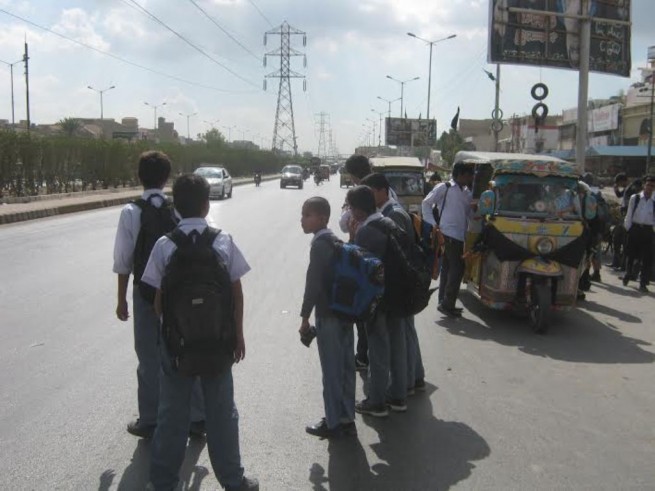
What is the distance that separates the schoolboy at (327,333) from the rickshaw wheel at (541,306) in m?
3.67

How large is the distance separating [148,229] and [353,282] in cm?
126

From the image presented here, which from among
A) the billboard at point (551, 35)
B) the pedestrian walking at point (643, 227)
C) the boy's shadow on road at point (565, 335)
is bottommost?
the boy's shadow on road at point (565, 335)

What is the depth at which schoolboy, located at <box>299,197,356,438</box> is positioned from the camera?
4.29m

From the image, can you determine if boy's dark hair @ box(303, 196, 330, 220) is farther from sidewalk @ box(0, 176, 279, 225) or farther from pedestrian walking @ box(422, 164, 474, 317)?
sidewalk @ box(0, 176, 279, 225)

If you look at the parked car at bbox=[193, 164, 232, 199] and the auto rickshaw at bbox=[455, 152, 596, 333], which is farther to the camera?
the parked car at bbox=[193, 164, 232, 199]

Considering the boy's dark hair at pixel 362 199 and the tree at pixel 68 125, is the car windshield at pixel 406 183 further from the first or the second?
the tree at pixel 68 125

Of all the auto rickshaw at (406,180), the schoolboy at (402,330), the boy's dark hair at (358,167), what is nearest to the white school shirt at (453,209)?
the boy's dark hair at (358,167)

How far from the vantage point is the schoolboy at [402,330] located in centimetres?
498

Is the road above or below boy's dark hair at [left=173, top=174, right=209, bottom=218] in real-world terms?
below

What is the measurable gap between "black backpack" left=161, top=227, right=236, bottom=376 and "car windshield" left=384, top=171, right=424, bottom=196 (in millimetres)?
15386

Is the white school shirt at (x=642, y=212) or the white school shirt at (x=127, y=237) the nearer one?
the white school shirt at (x=127, y=237)

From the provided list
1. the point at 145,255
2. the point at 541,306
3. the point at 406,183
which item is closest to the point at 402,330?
the point at 145,255

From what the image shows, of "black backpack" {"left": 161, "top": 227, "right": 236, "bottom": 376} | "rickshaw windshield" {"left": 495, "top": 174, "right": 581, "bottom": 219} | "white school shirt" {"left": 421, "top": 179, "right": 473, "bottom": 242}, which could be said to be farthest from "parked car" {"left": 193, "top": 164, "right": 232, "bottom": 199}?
"black backpack" {"left": 161, "top": 227, "right": 236, "bottom": 376}

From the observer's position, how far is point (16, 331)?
7000mm
